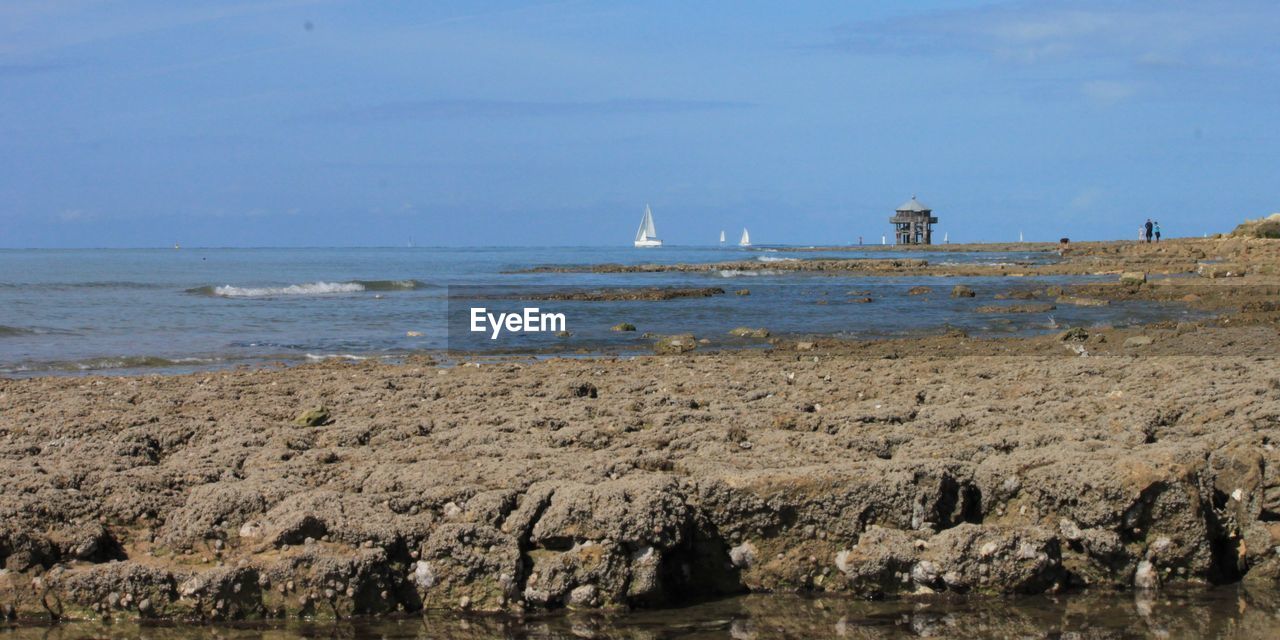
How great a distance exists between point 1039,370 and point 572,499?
5165mm

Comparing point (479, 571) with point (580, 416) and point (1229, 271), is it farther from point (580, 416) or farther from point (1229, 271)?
point (1229, 271)

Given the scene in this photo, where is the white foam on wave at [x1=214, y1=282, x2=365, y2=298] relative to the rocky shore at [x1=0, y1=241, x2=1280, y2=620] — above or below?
above

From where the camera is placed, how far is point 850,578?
5.38 m

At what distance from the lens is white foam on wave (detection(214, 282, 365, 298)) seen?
3744 centimetres

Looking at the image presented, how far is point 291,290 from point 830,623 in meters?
37.6

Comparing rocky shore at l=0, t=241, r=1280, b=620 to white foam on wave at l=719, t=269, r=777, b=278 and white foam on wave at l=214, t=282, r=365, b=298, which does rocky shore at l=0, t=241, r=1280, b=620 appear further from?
white foam on wave at l=719, t=269, r=777, b=278

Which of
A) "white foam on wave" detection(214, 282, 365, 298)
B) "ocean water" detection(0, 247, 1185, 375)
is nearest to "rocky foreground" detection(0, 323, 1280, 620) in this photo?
"ocean water" detection(0, 247, 1185, 375)

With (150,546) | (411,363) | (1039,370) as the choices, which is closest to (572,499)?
(150,546)

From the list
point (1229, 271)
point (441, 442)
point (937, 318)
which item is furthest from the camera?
point (1229, 271)

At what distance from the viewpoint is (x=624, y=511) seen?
5.25 meters

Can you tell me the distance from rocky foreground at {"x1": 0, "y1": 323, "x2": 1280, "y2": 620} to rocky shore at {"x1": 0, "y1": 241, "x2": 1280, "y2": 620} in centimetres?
1

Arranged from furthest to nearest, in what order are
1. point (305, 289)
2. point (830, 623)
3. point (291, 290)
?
point (305, 289), point (291, 290), point (830, 623)

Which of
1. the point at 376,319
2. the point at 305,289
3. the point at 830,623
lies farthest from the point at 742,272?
the point at 830,623

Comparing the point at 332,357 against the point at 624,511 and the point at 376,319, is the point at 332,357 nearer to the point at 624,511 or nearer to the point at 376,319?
the point at 376,319
